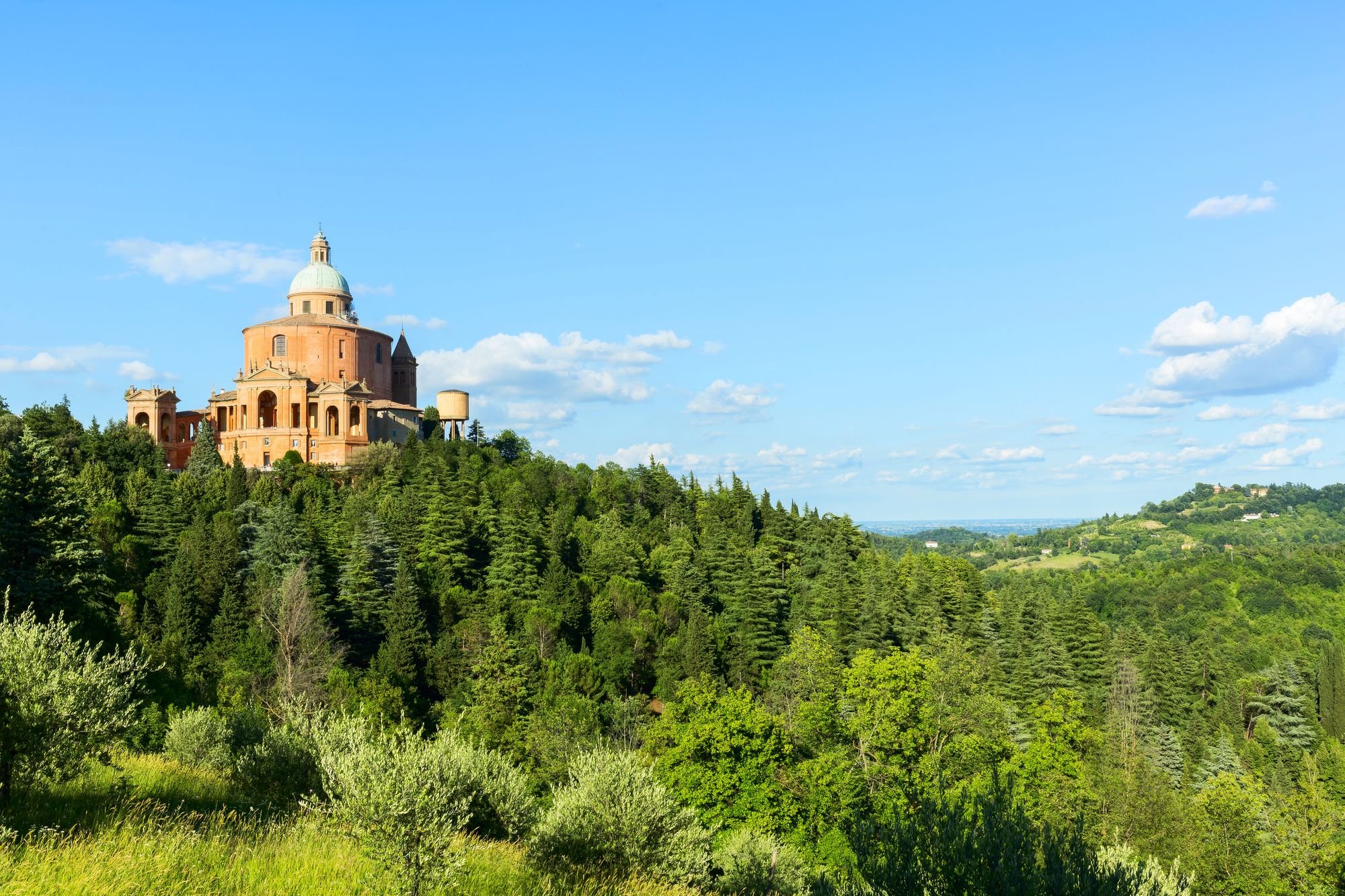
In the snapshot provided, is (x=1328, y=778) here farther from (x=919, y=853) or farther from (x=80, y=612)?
(x=80, y=612)

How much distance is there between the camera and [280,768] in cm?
2411

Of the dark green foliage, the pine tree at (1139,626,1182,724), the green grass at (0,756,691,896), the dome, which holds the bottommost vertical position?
the pine tree at (1139,626,1182,724)

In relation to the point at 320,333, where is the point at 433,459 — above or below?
below

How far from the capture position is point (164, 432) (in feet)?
271

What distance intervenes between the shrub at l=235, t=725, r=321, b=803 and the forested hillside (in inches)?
3.3

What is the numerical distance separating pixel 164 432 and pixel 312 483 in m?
20.5

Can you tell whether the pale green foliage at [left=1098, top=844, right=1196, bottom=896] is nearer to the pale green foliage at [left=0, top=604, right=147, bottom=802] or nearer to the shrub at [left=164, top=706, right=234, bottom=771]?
the pale green foliage at [left=0, top=604, right=147, bottom=802]

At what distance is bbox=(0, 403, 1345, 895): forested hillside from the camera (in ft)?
81.0

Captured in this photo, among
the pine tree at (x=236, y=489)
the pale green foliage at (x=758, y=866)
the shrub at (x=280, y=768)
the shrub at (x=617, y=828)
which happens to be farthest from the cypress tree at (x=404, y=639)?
the shrub at (x=617, y=828)

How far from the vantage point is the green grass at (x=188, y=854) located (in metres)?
13.0

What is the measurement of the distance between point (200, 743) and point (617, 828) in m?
13.4

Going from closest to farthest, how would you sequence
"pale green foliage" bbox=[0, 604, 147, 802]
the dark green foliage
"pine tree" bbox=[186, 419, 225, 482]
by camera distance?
1. the dark green foliage
2. "pale green foliage" bbox=[0, 604, 147, 802]
3. "pine tree" bbox=[186, 419, 225, 482]

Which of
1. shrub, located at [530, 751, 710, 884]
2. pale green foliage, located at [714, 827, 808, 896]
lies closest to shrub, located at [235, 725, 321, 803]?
shrub, located at [530, 751, 710, 884]

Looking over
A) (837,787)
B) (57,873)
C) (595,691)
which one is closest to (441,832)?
(57,873)
